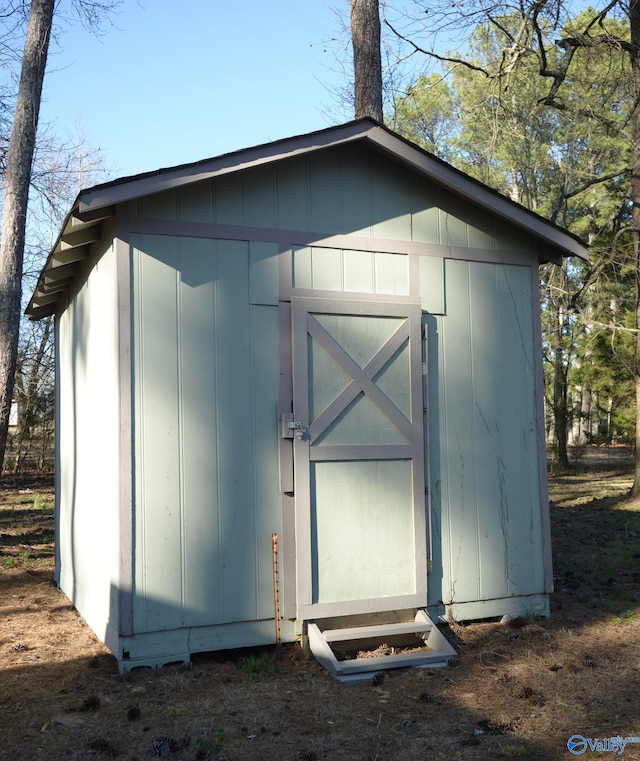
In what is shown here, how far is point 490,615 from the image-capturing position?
19.2 ft

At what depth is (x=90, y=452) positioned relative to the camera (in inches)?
237

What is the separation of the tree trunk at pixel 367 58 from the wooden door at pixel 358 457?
188 inches

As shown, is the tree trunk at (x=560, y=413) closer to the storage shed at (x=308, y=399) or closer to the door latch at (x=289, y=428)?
the storage shed at (x=308, y=399)

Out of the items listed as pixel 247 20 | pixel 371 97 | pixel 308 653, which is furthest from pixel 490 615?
pixel 247 20

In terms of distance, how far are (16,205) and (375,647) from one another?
7.04 metres

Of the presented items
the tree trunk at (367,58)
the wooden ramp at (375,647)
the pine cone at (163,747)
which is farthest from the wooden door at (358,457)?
the tree trunk at (367,58)

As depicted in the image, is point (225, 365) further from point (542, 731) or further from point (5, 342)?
point (5, 342)

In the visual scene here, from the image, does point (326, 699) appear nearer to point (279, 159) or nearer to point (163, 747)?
point (163, 747)

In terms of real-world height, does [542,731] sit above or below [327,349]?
below

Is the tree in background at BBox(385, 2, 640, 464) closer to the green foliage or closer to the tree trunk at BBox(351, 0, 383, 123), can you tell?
the tree trunk at BBox(351, 0, 383, 123)

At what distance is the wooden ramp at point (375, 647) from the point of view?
485 cm

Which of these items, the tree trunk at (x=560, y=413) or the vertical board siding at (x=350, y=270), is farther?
the tree trunk at (x=560, y=413)

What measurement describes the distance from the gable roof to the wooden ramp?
304 cm

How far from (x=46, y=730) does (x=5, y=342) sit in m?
6.38
